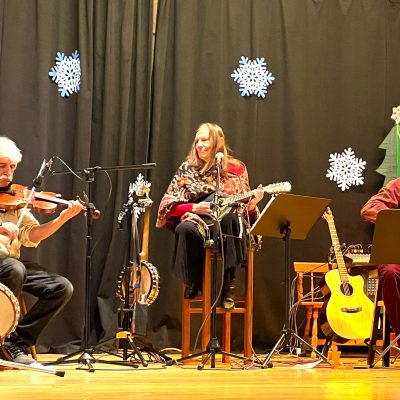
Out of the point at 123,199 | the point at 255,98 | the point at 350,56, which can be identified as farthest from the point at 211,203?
the point at 350,56

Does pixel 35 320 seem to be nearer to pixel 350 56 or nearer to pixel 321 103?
pixel 321 103

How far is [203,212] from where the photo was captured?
4949 mm

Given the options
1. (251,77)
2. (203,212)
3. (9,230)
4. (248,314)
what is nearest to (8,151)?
(9,230)

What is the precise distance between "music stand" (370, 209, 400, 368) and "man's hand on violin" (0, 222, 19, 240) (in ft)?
6.88

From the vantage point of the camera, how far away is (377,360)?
5.02m

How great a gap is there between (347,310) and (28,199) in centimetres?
218

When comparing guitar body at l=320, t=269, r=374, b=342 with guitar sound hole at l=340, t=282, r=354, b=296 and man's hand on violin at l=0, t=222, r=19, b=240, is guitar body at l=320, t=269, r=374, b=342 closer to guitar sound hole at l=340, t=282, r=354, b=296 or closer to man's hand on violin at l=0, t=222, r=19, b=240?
guitar sound hole at l=340, t=282, r=354, b=296

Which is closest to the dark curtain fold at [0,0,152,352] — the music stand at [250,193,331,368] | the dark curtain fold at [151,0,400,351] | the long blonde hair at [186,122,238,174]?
the dark curtain fold at [151,0,400,351]

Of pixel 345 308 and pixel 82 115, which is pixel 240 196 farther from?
pixel 82 115

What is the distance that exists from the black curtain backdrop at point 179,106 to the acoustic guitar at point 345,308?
0.98 metres

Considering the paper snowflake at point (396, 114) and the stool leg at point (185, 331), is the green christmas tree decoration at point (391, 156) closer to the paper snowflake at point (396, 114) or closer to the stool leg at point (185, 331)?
the paper snowflake at point (396, 114)

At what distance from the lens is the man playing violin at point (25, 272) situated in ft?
14.4

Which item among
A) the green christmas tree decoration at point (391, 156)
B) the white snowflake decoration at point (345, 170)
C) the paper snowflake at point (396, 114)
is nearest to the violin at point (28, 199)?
the white snowflake decoration at point (345, 170)

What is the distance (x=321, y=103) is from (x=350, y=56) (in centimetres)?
48
